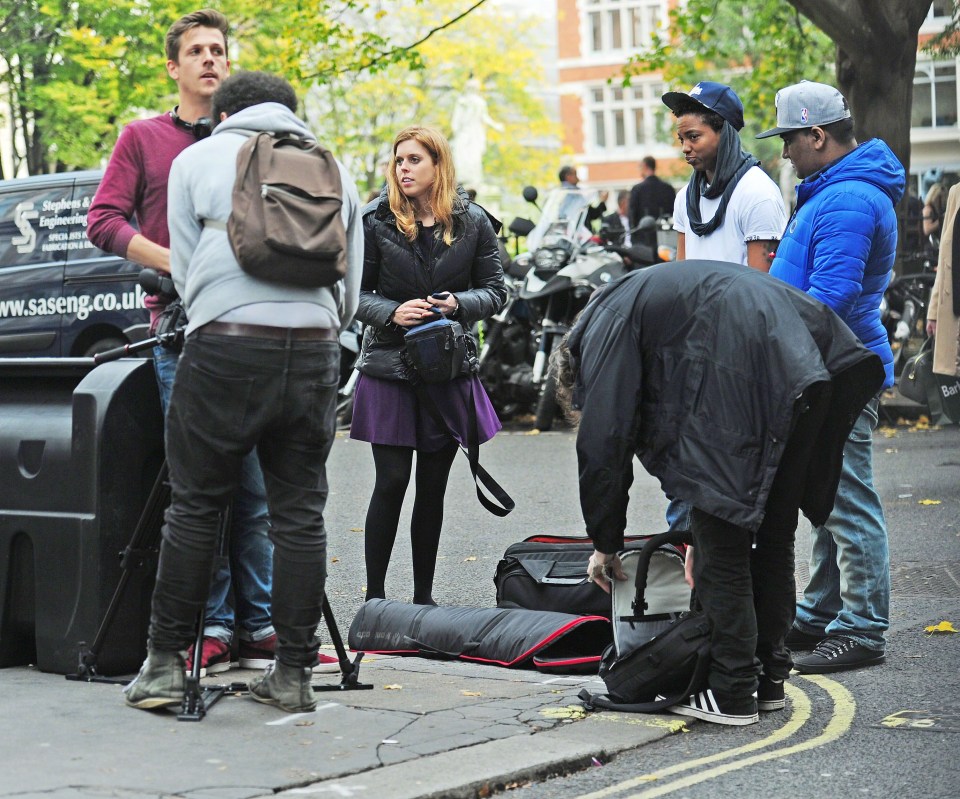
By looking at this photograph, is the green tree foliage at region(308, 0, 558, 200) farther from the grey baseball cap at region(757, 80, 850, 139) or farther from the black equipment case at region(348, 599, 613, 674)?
the black equipment case at region(348, 599, 613, 674)

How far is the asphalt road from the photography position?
418 centimetres

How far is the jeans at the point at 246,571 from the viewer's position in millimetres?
5262

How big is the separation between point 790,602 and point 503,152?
53.9 m

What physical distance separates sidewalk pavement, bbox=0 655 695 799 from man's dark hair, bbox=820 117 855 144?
2165mm

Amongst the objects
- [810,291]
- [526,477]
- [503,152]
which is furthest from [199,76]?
[503,152]

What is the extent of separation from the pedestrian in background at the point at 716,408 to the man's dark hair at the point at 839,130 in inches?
46.5

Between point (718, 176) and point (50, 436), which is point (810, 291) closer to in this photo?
point (718, 176)

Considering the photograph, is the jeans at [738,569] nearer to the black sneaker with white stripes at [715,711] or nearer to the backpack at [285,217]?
the black sneaker with white stripes at [715,711]

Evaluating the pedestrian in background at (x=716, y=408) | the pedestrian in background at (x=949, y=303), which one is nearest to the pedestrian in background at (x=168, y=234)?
the pedestrian in background at (x=716, y=408)

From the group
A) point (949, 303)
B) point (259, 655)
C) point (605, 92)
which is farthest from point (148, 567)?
point (605, 92)

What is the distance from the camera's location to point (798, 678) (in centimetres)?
548

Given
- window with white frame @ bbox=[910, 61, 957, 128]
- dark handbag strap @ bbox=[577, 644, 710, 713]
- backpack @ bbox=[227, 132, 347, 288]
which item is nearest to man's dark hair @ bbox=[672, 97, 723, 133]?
backpack @ bbox=[227, 132, 347, 288]

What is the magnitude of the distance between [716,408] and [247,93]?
5.49 ft

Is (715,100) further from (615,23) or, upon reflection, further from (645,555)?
(615,23)
